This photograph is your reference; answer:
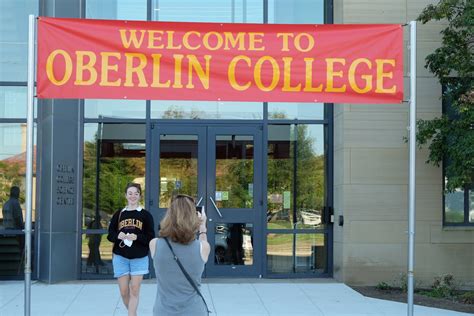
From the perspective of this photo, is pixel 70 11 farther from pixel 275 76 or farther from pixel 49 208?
pixel 275 76

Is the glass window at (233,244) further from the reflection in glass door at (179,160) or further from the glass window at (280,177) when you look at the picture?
the reflection in glass door at (179,160)

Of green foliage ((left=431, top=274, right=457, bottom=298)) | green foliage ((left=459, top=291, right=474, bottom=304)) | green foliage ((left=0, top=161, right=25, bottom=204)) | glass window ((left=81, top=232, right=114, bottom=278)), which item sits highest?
green foliage ((left=0, top=161, right=25, bottom=204))

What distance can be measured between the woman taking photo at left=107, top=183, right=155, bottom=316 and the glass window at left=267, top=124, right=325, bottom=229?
4.41 metres

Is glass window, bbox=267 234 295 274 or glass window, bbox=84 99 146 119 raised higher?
glass window, bbox=84 99 146 119

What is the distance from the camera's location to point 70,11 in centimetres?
1101

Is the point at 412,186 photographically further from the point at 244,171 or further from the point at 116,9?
the point at 116,9

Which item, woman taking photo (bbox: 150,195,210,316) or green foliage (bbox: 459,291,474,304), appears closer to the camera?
woman taking photo (bbox: 150,195,210,316)

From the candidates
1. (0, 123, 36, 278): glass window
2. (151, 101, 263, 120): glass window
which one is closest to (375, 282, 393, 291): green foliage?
(151, 101, 263, 120): glass window

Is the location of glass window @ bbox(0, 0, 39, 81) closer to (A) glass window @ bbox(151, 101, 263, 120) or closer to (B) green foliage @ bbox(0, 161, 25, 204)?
(B) green foliage @ bbox(0, 161, 25, 204)

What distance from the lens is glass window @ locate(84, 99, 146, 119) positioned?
1128 cm

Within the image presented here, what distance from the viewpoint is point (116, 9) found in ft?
37.5

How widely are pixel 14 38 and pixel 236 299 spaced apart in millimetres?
5811

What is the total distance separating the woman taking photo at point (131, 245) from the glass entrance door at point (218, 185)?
13.1ft

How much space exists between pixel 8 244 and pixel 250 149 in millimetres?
4342
